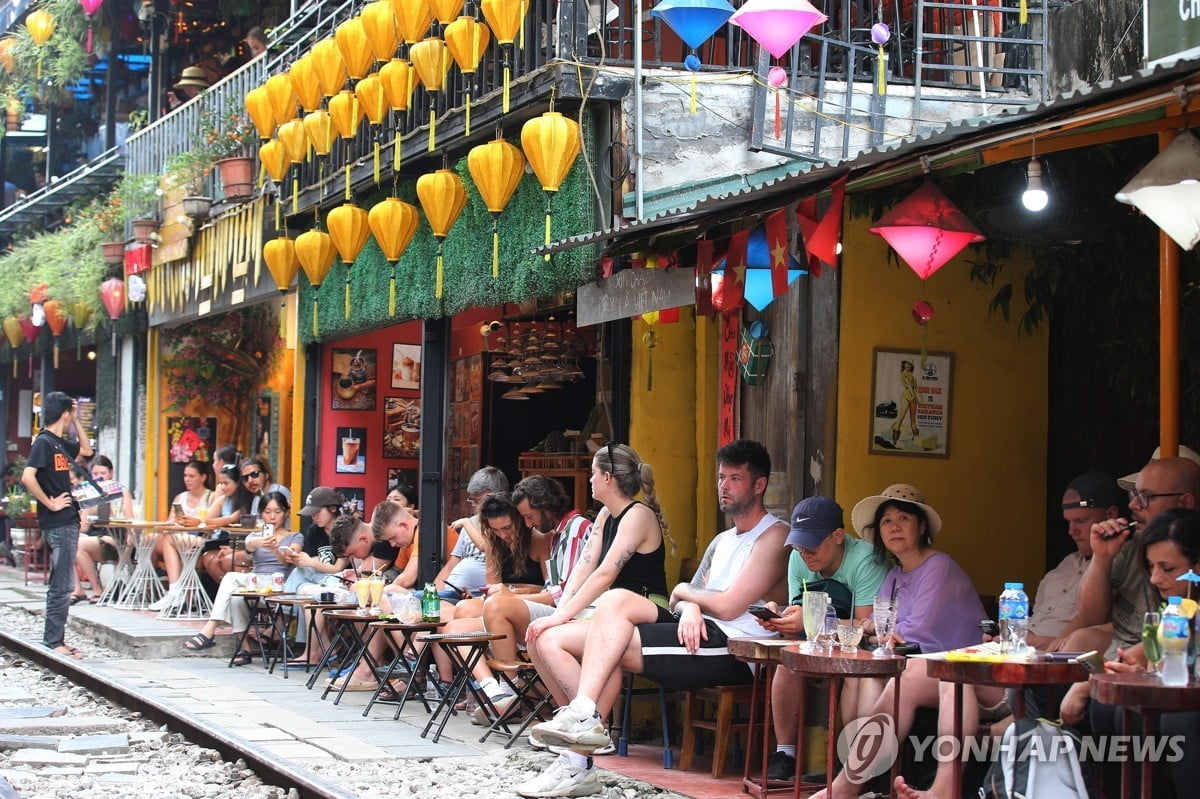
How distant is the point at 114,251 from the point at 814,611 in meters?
16.7

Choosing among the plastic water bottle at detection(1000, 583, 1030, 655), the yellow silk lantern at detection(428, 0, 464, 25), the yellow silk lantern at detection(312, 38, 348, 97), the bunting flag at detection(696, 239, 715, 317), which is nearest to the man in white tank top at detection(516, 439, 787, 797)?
the bunting flag at detection(696, 239, 715, 317)

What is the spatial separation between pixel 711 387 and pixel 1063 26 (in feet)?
10.6

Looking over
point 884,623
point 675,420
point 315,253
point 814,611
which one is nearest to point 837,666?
point 884,623

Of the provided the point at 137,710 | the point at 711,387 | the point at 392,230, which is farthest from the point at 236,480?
the point at 711,387

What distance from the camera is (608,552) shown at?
900 cm

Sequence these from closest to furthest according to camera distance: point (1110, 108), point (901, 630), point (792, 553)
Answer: point (1110, 108) → point (901, 630) → point (792, 553)

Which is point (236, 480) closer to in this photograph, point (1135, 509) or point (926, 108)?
point (926, 108)

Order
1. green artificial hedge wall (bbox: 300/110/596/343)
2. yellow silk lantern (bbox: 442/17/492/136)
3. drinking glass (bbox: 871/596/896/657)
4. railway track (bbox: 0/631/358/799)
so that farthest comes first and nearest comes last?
yellow silk lantern (bbox: 442/17/492/136) < green artificial hedge wall (bbox: 300/110/596/343) < railway track (bbox: 0/631/358/799) < drinking glass (bbox: 871/596/896/657)

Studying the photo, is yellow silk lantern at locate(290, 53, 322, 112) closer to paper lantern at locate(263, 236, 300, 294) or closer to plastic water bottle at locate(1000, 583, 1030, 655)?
paper lantern at locate(263, 236, 300, 294)

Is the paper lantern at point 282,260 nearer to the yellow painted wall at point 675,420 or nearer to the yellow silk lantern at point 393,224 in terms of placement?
the yellow silk lantern at point 393,224

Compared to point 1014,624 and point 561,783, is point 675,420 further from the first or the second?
point 1014,624

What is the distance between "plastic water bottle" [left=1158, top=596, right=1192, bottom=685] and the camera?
204 inches

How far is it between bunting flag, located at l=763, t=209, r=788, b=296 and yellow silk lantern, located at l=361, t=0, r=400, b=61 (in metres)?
5.00

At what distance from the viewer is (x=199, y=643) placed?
1377cm
